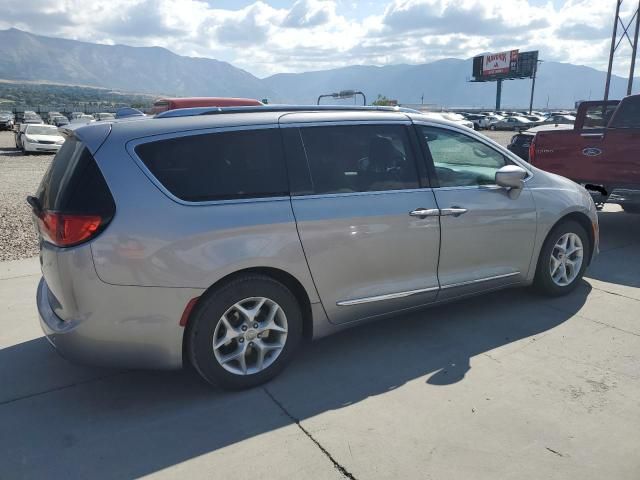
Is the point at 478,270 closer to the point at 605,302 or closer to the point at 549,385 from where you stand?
the point at 549,385

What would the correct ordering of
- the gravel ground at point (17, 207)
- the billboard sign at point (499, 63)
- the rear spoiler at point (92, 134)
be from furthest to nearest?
the billboard sign at point (499, 63) → the gravel ground at point (17, 207) → the rear spoiler at point (92, 134)

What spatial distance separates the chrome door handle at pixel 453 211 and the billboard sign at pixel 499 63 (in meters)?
90.1

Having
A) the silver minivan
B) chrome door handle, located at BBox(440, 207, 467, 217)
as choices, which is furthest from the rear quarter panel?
chrome door handle, located at BBox(440, 207, 467, 217)

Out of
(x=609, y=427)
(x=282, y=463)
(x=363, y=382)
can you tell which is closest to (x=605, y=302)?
(x=609, y=427)

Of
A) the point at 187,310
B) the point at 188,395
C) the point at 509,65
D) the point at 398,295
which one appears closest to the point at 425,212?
the point at 398,295

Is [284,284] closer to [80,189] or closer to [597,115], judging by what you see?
[80,189]

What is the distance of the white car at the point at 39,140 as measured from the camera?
21047 millimetres

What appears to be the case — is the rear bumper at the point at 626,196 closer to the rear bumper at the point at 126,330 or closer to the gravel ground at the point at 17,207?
the rear bumper at the point at 126,330

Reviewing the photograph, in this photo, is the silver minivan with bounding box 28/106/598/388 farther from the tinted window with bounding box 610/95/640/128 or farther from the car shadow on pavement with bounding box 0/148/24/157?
the car shadow on pavement with bounding box 0/148/24/157

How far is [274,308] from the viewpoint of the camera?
3.36 m

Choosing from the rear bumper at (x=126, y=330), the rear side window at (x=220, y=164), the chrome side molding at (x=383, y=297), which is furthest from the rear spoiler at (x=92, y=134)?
the chrome side molding at (x=383, y=297)

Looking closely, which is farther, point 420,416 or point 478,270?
point 478,270

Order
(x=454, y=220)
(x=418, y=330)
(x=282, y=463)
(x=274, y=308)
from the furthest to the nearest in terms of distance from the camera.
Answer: (x=418, y=330), (x=454, y=220), (x=274, y=308), (x=282, y=463)

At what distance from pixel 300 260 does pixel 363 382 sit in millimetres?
897
